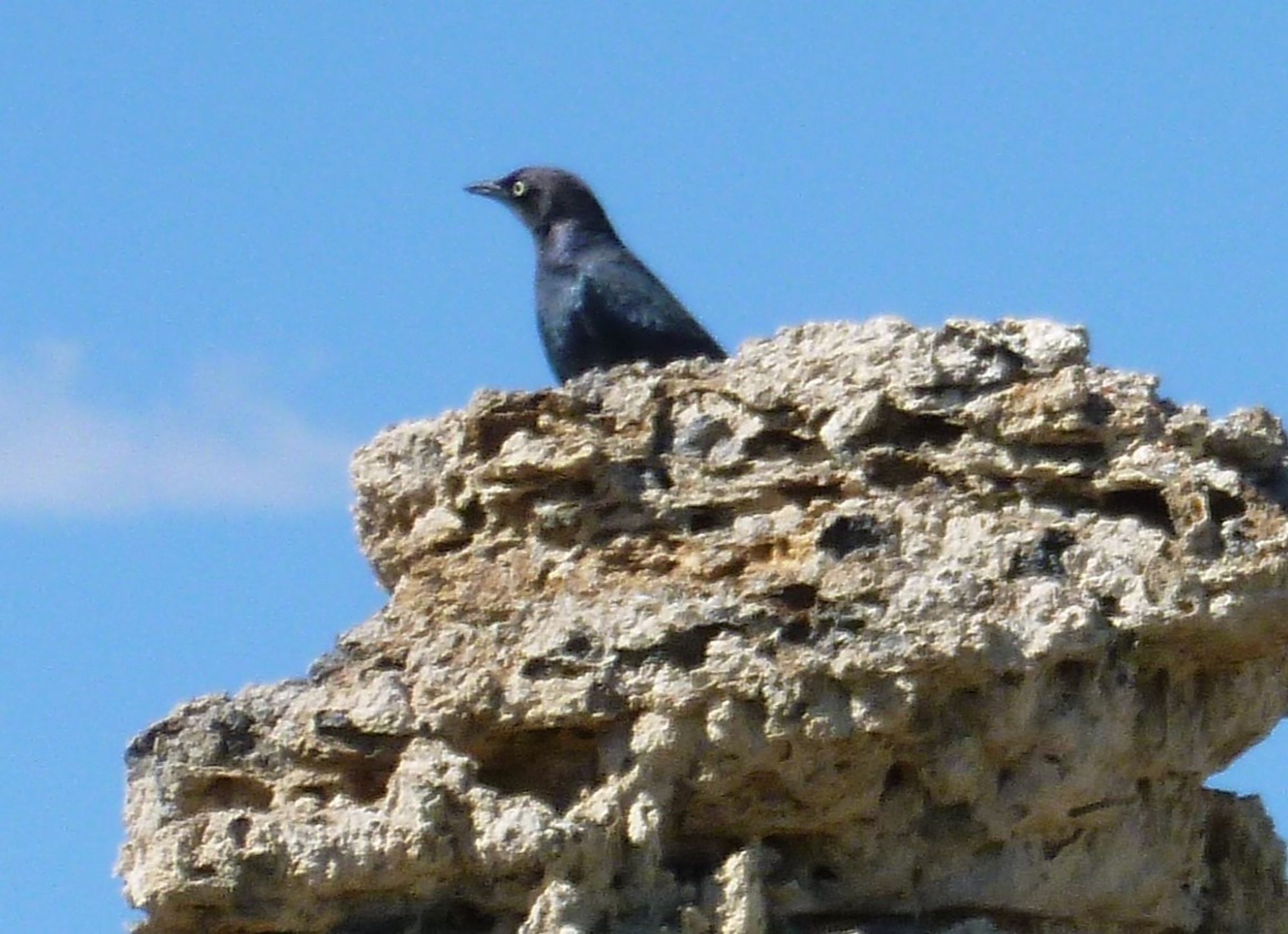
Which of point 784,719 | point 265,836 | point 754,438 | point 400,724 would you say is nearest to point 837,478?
point 754,438

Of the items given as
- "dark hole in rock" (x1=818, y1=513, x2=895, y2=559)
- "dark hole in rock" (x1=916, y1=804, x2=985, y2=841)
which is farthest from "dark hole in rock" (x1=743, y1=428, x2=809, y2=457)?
"dark hole in rock" (x1=916, y1=804, x2=985, y2=841)

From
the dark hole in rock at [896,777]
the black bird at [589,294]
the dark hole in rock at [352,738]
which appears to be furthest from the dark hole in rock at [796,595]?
the black bird at [589,294]

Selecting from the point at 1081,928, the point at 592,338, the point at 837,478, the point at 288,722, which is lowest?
the point at 1081,928

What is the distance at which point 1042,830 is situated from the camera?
7402mm

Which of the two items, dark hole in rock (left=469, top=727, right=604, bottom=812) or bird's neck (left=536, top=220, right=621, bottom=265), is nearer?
dark hole in rock (left=469, top=727, right=604, bottom=812)

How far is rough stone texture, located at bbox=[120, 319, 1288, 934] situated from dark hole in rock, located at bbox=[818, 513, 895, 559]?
0.01 m

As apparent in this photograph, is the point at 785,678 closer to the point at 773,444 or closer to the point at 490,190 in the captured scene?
the point at 773,444

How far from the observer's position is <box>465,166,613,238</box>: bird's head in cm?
1421

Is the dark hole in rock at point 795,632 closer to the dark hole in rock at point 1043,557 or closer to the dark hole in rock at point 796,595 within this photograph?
the dark hole in rock at point 796,595

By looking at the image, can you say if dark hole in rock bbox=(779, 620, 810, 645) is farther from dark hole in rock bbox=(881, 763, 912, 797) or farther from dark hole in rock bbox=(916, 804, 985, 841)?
dark hole in rock bbox=(916, 804, 985, 841)

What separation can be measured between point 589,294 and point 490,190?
75.5 inches

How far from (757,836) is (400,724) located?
104 cm

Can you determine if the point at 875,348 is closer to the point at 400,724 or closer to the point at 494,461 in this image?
the point at 494,461

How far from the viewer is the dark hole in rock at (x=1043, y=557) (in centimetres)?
726
